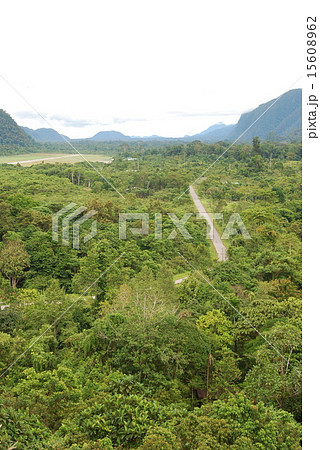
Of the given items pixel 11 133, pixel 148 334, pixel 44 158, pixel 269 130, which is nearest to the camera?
pixel 148 334

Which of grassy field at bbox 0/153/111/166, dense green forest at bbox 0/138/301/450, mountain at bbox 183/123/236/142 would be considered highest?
mountain at bbox 183/123/236/142

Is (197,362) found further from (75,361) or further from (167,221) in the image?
(167,221)

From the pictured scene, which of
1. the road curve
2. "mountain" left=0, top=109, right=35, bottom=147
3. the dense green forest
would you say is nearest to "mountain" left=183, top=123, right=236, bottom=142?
the road curve

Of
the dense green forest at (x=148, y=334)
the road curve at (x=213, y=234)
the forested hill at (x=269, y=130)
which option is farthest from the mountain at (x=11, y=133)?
the road curve at (x=213, y=234)

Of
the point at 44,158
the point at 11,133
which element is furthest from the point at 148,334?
the point at 11,133

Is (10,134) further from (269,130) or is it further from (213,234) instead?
(269,130)

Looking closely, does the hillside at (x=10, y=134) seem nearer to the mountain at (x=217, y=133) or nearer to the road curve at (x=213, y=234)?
the mountain at (x=217, y=133)

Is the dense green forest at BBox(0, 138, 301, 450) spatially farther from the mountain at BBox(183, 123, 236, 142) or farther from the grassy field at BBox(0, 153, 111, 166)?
the mountain at BBox(183, 123, 236, 142)
